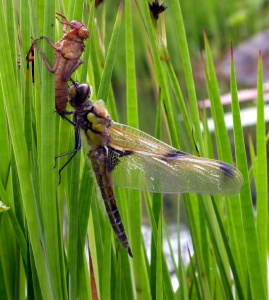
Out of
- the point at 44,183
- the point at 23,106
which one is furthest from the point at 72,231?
the point at 23,106

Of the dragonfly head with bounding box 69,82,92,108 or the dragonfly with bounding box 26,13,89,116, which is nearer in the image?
the dragonfly with bounding box 26,13,89,116

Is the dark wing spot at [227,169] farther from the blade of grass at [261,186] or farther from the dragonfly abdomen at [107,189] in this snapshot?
the dragonfly abdomen at [107,189]

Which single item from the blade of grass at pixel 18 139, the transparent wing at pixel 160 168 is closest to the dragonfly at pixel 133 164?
the transparent wing at pixel 160 168

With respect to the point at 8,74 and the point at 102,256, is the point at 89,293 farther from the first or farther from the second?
the point at 8,74

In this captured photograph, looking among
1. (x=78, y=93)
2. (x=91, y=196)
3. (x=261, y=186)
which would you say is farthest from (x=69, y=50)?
(x=261, y=186)

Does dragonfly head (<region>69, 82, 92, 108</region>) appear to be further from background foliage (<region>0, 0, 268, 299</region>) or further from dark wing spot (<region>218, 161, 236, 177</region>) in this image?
dark wing spot (<region>218, 161, 236, 177</region>)

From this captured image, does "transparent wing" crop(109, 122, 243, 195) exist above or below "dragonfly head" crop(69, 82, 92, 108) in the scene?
below

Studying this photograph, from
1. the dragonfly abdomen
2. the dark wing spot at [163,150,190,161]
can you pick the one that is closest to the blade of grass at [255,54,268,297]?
the dark wing spot at [163,150,190,161]
